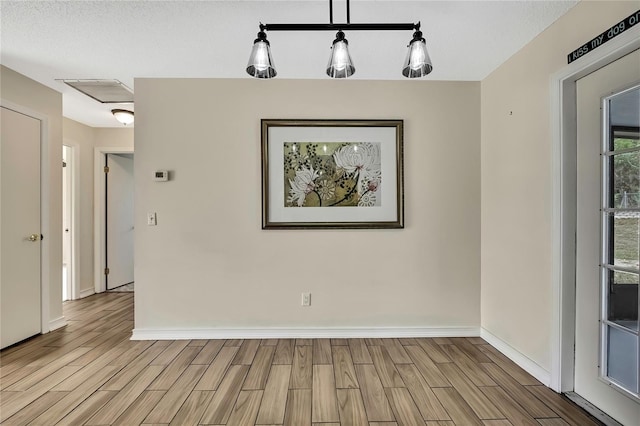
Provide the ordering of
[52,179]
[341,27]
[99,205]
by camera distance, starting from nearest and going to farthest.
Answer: [341,27], [52,179], [99,205]

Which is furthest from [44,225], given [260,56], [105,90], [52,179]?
[260,56]

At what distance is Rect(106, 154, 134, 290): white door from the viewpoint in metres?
4.98

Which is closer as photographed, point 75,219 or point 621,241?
point 621,241

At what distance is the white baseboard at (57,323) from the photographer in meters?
3.34

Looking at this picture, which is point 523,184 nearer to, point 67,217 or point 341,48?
point 341,48

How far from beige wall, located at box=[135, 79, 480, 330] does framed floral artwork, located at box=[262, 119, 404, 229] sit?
0.09m

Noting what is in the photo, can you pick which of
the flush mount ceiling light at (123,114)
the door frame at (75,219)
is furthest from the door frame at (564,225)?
the door frame at (75,219)

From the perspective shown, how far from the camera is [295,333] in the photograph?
10.2 feet

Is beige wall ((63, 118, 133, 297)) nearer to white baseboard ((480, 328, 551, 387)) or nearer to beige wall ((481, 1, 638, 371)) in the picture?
beige wall ((481, 1, 638, 371))

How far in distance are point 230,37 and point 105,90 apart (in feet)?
6.01

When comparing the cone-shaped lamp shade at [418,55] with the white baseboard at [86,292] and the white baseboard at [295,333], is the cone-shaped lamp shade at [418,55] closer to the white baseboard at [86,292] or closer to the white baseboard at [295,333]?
the white baseboard at [295,333]

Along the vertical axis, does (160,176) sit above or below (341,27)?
below

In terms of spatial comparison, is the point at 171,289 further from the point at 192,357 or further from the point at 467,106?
the point at 467,106

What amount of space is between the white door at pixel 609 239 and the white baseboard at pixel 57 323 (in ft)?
14.8
